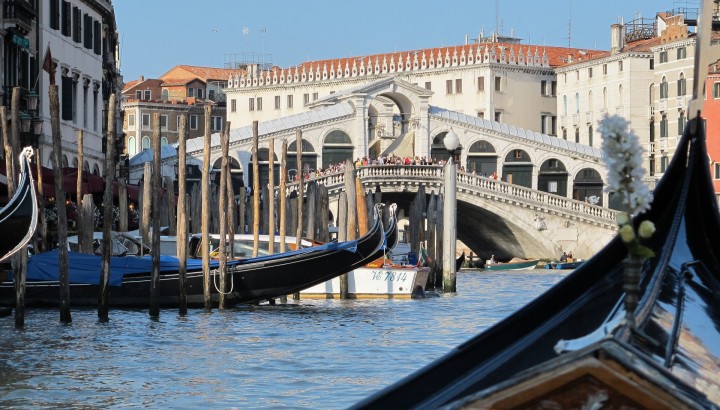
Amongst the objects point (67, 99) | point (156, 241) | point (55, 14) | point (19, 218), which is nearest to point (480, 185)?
point (67, 99)

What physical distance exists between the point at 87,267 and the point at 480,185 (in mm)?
19230

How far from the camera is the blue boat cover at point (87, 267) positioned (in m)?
13.2

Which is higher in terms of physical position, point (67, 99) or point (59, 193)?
point (67, 99)

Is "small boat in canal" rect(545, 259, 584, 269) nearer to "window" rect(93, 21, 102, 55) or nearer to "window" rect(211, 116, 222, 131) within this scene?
"window" rect(93, 21, 102, 55)

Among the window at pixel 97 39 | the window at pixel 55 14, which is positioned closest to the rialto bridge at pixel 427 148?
the window at pixel 97 39

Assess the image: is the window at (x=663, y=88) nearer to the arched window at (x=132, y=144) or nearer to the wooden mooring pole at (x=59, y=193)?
the arched window at (x=132, y=144)

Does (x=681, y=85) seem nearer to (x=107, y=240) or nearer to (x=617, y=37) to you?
(x=617, y=37)

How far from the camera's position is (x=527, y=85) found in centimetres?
4431

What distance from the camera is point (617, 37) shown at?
4134 centimetres

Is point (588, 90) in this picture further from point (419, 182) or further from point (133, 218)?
point (133, 218)

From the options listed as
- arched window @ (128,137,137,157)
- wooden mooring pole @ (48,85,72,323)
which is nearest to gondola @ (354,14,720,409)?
wooden mooring pole @ (48,85,72,323)

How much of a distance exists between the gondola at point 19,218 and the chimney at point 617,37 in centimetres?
3271

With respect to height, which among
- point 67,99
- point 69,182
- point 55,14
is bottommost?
point 69,182

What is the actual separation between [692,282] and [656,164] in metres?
34.1
